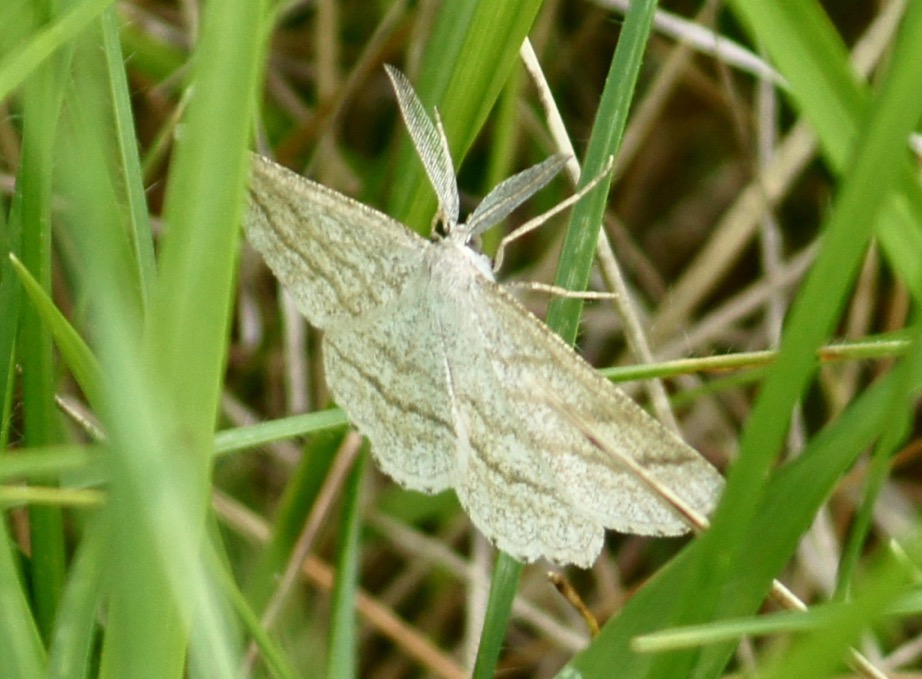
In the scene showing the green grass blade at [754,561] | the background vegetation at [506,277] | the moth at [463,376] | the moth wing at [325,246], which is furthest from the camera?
the moth wing at [325,246]

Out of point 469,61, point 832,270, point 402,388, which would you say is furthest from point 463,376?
point 832,270

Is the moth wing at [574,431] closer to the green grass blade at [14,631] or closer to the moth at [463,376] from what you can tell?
the moth at [463,376]

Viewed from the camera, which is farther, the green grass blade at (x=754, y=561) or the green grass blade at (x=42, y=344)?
the green grass blade at (x=42, y=344)

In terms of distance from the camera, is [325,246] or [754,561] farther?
[325,246]

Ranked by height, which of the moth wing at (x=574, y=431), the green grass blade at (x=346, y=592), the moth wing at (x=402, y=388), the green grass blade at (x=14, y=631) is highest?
the moth wing at (x=574, y=431)

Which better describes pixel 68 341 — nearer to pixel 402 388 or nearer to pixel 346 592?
pixel 402 388

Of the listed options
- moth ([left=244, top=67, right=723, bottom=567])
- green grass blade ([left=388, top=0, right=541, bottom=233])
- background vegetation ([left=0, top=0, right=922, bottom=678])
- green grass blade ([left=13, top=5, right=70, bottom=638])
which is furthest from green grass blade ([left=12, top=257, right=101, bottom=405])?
green grass blade ([left=388, top=0, right=541, bottom=233])

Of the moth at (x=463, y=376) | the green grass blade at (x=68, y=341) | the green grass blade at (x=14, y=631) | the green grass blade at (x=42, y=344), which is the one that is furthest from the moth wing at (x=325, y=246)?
the green grass blade at (x=14, y=631)
